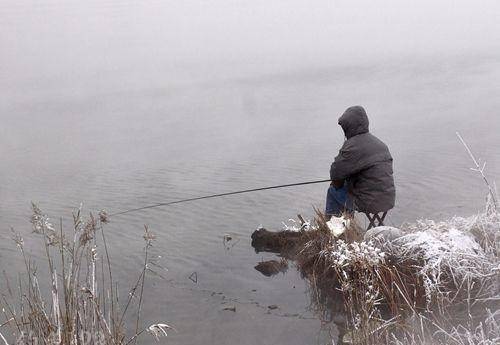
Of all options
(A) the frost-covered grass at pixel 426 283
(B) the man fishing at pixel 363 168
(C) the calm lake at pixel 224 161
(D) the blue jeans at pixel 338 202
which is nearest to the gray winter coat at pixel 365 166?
(B) the man fishing at pixel 363 168

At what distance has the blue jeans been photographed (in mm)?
6945

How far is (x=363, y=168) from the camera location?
672 cm


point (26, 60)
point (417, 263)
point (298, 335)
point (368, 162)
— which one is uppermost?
point (26, 60)

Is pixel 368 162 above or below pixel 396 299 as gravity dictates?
above

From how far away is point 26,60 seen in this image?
115 ft

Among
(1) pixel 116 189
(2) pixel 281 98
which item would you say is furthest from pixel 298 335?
(2) pixel 281 98

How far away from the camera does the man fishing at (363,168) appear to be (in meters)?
6.71

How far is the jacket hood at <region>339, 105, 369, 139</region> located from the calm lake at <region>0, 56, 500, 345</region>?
5.05ft

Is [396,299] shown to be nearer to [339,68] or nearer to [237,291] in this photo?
[237,291]

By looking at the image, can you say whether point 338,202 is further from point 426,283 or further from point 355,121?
point 426,283

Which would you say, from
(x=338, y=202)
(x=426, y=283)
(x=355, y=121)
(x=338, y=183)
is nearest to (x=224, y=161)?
(x=338, y=202)

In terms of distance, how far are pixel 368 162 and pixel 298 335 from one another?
1988mm

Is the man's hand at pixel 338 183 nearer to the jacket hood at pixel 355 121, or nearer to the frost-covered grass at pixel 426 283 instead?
the jacket hood at pixel 355 121

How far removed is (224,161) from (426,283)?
770 centimetres
